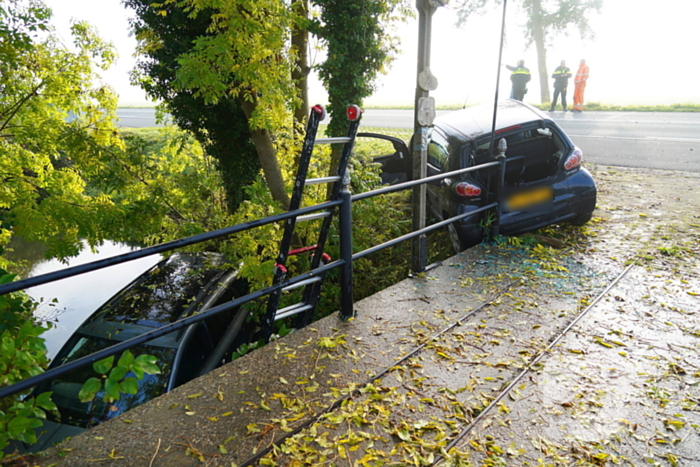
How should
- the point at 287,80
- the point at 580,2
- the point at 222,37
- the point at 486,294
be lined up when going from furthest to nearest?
the point at 580,2
the point at 287,80
the point at 222,37
the point at 486,294

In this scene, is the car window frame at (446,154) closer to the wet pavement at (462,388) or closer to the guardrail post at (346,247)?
the wet pavement at (462,388)

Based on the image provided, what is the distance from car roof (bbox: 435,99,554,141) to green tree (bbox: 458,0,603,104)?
1984cm

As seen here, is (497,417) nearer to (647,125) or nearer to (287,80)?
(287,80)

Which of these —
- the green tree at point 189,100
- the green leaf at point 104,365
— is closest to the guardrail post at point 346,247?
the green leaf at point 104,365

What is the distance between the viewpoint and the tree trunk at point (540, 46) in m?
24.7

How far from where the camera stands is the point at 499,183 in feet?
A: 17.7

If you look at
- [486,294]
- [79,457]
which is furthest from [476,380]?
[79,457]

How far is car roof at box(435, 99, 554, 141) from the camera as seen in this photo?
577 cm

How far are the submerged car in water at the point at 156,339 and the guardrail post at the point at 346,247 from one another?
1.69m

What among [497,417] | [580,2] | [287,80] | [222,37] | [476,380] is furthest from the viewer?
[580,2]

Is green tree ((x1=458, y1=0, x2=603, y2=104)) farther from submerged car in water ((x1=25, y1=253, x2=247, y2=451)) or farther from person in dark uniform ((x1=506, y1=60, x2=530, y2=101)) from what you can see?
submerged car in water ((x1=25, y1=253, x2=247, y2=451))

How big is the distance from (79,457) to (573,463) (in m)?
2.47

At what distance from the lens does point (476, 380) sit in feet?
9.89

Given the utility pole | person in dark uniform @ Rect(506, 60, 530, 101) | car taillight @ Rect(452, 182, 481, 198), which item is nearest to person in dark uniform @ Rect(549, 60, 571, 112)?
person in dark uniform @ Rect(506, 60, 530, 101)
